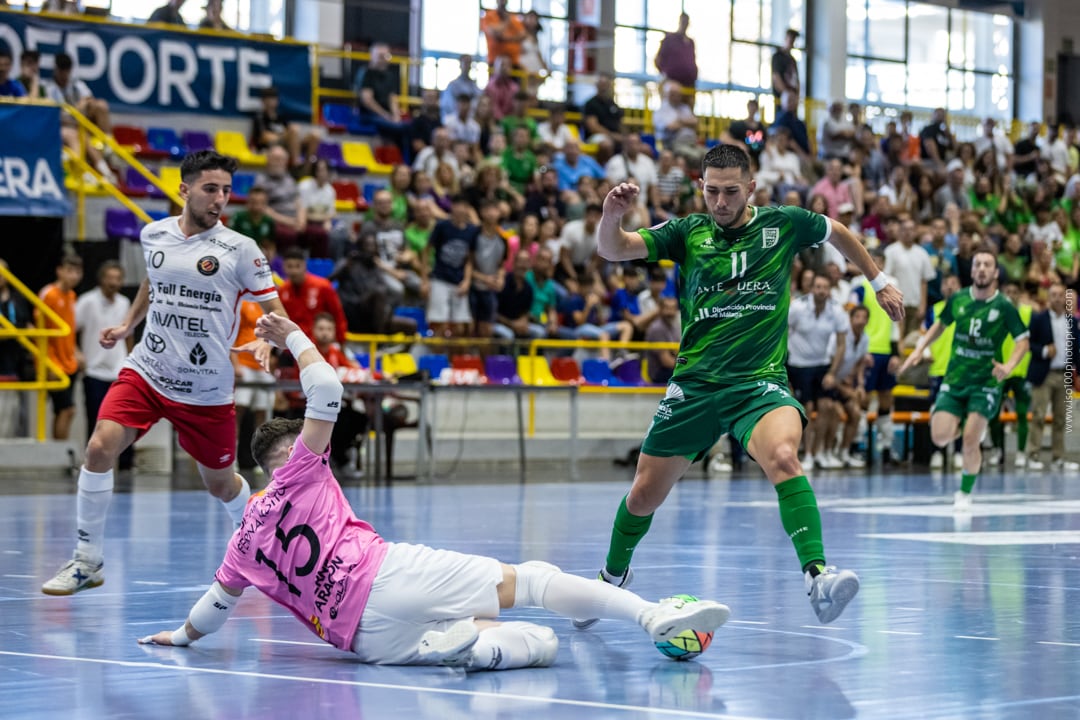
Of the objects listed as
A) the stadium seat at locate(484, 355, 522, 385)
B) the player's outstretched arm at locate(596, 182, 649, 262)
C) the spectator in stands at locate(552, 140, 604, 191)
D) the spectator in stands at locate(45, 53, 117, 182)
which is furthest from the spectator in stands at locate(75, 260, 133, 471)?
the player's outstretched arm at locate(596, 182, 649, 262)

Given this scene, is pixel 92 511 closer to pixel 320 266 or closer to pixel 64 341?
pixel 64 341

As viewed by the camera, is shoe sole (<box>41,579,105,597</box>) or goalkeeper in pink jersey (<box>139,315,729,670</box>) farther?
shoe sole (<box>41,579,105,597</box>)

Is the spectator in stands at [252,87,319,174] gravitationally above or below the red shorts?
above

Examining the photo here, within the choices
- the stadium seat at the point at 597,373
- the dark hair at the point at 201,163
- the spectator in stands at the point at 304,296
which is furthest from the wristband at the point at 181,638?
the stadium seat at the point at 597,373

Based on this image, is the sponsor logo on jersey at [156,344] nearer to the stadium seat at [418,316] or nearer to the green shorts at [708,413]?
the green shorts at [708,413]

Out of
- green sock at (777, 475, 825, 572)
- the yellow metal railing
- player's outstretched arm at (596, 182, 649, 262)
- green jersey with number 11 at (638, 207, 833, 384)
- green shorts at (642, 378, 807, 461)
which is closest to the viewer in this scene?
green sock at (777, 475, 825, 572)

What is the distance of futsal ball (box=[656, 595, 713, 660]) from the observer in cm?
608

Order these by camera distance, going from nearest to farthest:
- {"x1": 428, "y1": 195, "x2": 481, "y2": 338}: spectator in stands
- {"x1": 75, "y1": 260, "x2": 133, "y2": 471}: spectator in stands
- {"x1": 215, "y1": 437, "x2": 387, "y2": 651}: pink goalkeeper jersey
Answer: {"x1": 215, "y1": 437, "x2": 387, "y2": 651}: pink goalkeeper jersey < {"x1": 75, "y1": 260, "x2": 133, "y2": 471}: spectator in stands < {"x1": 428, "y1": 195, "x2": 481, "y2": 338}: spectator in stands

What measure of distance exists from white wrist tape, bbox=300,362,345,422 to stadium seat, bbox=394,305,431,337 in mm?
14605

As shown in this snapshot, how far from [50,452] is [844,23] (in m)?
24.7

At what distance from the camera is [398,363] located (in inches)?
781

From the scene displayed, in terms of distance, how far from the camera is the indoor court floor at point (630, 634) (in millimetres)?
5285

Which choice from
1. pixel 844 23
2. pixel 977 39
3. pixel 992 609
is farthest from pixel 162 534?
pixel 977 39

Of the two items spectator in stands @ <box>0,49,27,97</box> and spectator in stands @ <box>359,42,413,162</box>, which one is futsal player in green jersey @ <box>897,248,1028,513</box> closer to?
spectator in stands @ <box>359,42,413,162</box>
